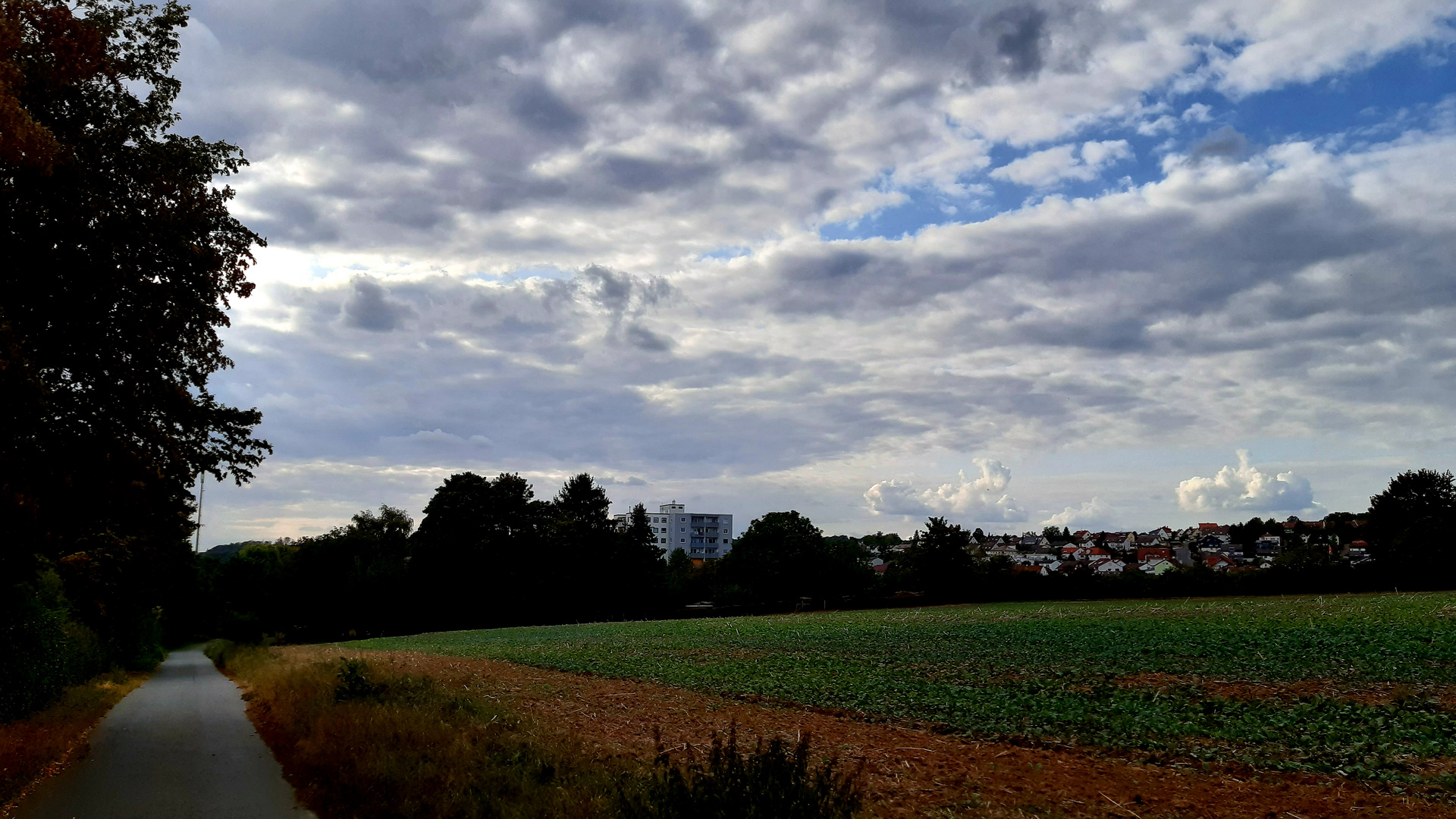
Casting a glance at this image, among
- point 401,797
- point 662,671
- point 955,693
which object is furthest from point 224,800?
point 662,671

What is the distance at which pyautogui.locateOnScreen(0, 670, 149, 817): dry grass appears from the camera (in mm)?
12906

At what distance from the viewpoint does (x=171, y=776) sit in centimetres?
1432

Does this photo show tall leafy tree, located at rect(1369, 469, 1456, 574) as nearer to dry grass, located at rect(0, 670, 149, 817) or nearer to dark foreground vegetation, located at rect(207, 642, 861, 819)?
dark foreground vegetation, located at rect(207, 642, 861, 819)

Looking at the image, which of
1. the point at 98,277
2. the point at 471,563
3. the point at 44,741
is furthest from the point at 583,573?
the point at 98,277

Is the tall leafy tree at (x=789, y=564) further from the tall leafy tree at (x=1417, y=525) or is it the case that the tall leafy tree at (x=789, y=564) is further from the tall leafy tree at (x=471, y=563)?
the tall leafy tree at (x=1417, y=525)

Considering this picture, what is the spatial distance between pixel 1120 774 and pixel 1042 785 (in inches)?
53.9

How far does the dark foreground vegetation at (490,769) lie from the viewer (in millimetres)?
7445

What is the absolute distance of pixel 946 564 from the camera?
7931cm

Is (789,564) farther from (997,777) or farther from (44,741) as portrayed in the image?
(997,777)

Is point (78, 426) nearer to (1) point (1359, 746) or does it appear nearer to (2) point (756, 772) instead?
(2) point (756, 772)

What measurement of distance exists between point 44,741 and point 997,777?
55.5 ft

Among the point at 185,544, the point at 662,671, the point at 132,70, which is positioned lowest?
the point at 662,671

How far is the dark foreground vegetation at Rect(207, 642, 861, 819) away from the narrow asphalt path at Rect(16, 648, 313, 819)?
484 mm

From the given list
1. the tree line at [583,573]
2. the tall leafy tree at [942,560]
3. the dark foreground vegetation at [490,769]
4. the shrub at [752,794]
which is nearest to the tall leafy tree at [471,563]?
the tree line at [583,573]
